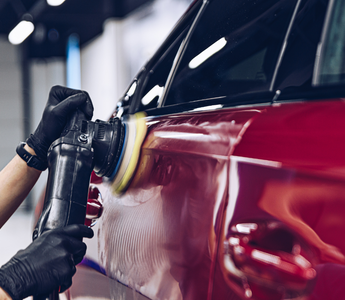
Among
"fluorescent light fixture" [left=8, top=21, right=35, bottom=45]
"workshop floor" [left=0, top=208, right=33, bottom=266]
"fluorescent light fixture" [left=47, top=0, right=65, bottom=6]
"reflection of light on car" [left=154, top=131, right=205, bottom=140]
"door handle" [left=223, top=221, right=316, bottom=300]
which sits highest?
"fluorescent light fixture" [left=47, top=0, right=65, bottom=6]

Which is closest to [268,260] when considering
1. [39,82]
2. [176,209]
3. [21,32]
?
[176,209]

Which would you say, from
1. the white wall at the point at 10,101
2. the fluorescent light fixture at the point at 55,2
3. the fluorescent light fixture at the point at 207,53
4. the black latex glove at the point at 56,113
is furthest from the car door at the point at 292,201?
the white wall at the point at 10,101

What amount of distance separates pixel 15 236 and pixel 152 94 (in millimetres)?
4831

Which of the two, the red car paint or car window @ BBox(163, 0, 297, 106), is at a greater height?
car window @ BBox(163, 0, 297, 106)

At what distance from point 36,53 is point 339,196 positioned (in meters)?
8.73

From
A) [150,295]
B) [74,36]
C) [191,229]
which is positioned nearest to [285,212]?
[191,229]

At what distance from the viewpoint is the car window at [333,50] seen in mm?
622

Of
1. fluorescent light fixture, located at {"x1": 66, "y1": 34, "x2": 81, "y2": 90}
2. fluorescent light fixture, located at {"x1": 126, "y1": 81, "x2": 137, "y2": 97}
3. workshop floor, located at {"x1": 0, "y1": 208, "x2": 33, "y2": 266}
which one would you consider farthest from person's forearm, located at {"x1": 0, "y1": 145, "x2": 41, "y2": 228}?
fluorescent light fixture, located at {"x1": 66, "y1": 34, "x2": 81, "y2": 90}

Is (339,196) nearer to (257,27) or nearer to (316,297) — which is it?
(316,297)

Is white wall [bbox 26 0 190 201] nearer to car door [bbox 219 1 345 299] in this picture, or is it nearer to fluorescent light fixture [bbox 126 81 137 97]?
fluorescent light fixture [bbox 126 81 137 97]

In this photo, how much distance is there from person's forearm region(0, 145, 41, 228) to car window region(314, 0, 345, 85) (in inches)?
43.0

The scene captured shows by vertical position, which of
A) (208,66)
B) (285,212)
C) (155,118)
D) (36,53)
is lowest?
(285,212)

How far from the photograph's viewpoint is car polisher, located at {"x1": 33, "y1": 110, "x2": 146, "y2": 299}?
936 mm

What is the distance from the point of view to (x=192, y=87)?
1.01 metres
